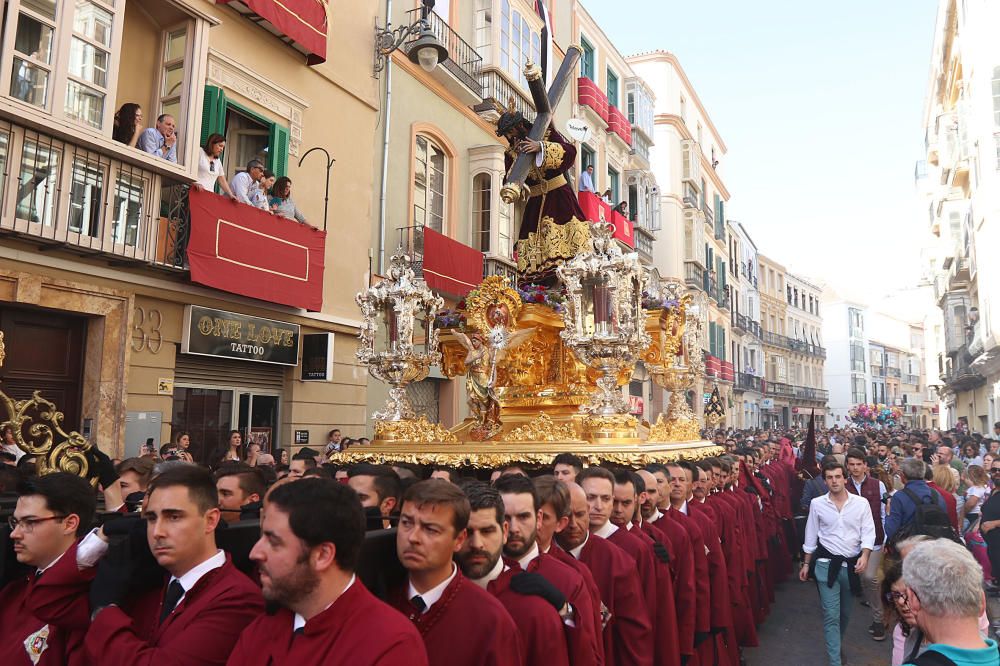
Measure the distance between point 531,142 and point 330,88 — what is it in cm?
614

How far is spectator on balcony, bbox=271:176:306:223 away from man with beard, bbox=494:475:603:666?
9271mm

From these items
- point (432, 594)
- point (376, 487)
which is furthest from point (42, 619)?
point (376, 487)

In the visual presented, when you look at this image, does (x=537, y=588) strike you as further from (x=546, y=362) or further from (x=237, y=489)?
(x=546, y=362)

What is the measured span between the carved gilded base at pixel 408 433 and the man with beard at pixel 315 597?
251 inches

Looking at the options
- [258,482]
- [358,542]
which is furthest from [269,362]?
[358,542]

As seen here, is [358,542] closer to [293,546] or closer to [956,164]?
[293,546]

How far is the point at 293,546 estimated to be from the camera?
89.6 inches

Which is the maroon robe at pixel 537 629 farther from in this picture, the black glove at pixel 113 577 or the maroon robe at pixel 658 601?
the maroon robe at pixel 658 601

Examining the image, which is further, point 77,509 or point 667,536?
point 667,536

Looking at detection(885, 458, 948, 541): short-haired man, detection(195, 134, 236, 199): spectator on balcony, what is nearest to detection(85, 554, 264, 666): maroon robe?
detection(885, 458, 948, 541): short-haired man

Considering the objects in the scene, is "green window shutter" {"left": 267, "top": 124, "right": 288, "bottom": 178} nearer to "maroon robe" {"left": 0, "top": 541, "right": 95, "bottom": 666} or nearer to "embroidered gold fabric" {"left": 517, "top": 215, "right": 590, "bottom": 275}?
"embroidered gold fabric" {"left": 517, "top": 215, "right": 590, "bottom": 275}

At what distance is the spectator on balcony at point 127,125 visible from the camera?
9.79 metres

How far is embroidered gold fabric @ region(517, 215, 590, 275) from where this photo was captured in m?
9.32

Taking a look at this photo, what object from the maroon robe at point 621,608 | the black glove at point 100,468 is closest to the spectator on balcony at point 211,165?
the black glove at point 100,468
